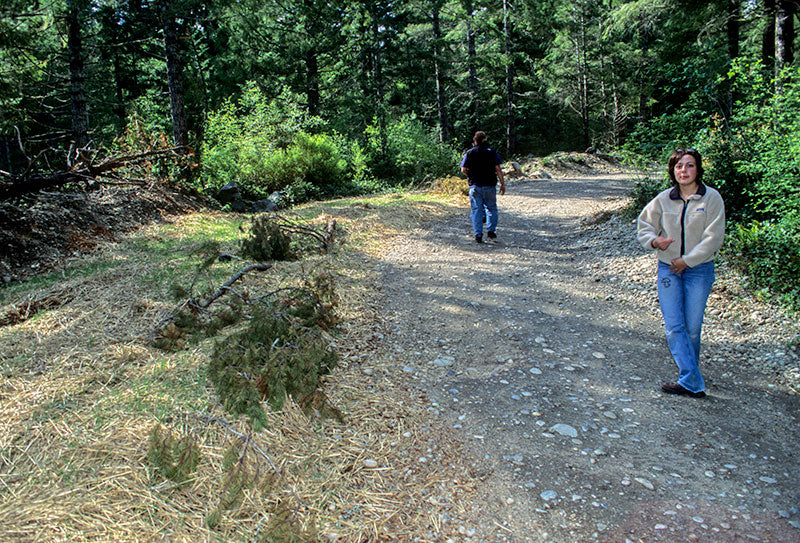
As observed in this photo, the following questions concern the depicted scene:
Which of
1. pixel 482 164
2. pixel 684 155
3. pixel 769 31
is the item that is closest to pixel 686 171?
pixel 684 155

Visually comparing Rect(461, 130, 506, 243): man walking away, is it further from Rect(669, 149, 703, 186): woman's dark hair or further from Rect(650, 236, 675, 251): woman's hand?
Rect(650, 236, 675, 251): woman's hand

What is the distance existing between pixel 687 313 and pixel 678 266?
395 millimetres

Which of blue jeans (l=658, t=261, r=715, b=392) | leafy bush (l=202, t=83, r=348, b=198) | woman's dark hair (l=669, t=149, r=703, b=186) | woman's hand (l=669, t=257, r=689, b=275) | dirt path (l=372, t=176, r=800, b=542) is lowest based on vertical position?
dirt path (l=372, t=176, r=800, b=542)

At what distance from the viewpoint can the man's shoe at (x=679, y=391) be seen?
12.7 ft

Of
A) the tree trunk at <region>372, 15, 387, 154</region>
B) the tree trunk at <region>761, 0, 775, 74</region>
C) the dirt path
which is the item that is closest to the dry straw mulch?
the dirt path

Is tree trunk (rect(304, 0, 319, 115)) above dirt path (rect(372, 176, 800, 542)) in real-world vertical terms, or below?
above

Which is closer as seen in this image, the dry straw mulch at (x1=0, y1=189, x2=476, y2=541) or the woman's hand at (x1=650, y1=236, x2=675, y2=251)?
the dry straw mulch at (x1=0, y1=189, x2=476, y2=541)

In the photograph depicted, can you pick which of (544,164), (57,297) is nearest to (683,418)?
(57,297)

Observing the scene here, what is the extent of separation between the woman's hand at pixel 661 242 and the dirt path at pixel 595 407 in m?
1.14

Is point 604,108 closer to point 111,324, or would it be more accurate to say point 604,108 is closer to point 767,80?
point 767,80

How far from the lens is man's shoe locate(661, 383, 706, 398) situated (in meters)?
3.88

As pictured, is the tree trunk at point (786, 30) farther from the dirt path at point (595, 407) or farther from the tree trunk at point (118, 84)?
the tree trunk at point (118, 84)

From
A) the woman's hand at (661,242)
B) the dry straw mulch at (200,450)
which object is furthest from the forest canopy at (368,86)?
the dry straw mulch at (200,450)

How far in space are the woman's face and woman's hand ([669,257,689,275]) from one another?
1.88 ft
